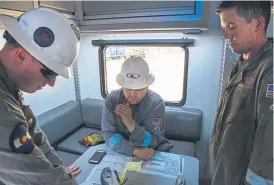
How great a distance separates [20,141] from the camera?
70cm

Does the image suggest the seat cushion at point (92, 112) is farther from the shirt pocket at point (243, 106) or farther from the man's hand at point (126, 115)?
the shirt pocket at point (243, 106)

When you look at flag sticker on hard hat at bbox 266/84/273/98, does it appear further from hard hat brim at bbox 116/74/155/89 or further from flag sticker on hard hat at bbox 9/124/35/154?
flag sticker on hard hat at bbox 9/124/35/154

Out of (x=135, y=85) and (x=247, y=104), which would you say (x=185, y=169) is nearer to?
(x=247, y=104)

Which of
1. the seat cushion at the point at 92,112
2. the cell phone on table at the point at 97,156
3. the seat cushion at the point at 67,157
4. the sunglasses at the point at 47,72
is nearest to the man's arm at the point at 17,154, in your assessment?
the sunglasses at the point at 47,72

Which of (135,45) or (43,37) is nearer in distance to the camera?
(43,37)

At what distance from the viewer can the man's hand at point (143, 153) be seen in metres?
1.29

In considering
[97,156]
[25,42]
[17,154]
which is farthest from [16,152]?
[97,156]

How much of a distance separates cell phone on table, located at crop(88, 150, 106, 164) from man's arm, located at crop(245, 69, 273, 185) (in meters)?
0.90

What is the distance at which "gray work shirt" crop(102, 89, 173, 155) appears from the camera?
4.67 ft

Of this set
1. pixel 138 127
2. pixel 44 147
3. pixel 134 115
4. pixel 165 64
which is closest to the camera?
pixel 44 147

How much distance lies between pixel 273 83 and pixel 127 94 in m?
1.08

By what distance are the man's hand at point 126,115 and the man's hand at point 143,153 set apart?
6.8 inches

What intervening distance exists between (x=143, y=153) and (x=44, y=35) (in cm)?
96

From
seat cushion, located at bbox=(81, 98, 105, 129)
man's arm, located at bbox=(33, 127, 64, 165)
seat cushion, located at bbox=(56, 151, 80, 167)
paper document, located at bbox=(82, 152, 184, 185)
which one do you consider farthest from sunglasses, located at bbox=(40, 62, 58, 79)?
seat cushion, located at bbox=(81, 98, 105, 129)
